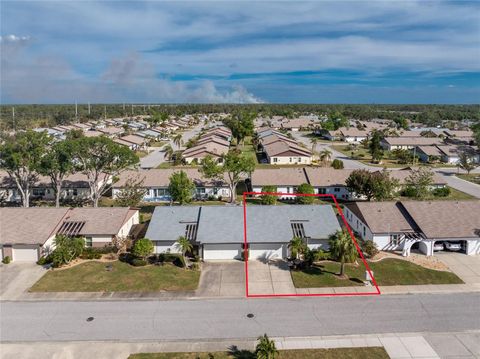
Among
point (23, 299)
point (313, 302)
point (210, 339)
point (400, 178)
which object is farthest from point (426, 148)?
point (23, 299)

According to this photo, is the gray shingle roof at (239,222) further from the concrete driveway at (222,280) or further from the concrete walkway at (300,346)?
the concrete walkway at (300,346)

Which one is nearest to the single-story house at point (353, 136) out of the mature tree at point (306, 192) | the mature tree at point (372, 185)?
the mature tree at point (306, 192)

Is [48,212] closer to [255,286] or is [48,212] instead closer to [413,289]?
[255,286]

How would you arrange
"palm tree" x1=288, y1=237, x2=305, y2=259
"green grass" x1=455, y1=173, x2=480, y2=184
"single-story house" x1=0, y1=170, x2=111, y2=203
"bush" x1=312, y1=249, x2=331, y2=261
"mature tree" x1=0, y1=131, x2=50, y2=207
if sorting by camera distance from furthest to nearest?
"green grass" x1=455, y1=173, x2=480, y2=184 → "single-story house" x1=0, y1=170, x2=111, y2=203 → "mature tree" x1=0, y1=131, x2=50, y2=207 → "bush" x1=312, y1=249, x2=331, y2=261 → "palm tree" x1=288, y1=237, x2=305, y2=259

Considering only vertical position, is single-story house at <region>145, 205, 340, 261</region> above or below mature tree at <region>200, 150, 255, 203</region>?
below

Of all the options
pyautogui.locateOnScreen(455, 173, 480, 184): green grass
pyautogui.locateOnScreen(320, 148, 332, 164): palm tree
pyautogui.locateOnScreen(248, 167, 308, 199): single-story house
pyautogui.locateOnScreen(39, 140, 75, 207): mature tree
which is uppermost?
pyautogui.locateOnScreen(39, 140, 75, 207): mature tree

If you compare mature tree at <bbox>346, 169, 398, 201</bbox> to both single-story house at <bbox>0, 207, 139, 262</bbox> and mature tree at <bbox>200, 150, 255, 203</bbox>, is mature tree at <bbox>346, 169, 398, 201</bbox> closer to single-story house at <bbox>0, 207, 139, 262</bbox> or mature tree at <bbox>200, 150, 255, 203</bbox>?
mature tree at <bbox>200, 150, 255, 203</bbox>

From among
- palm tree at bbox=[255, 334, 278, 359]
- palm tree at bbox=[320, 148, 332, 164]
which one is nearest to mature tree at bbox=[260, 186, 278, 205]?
palm tree at bbox=[255, 334, 278, 359]
